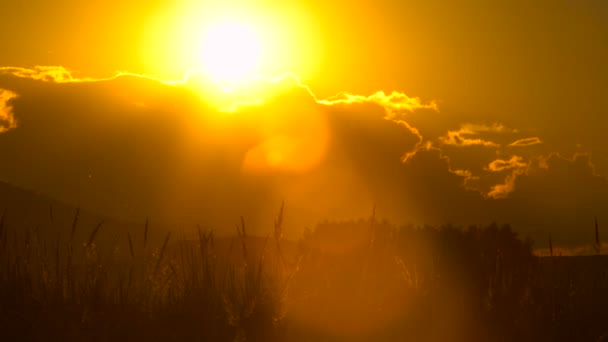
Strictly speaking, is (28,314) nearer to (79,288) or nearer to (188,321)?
(79,288)

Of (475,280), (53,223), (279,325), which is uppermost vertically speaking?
(53,223)

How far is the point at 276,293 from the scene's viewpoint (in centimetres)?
655

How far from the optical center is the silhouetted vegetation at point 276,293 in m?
5.93

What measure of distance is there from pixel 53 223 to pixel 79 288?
89 centimetres

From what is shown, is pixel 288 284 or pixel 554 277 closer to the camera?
pixel 288 284

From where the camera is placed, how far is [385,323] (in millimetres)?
6898

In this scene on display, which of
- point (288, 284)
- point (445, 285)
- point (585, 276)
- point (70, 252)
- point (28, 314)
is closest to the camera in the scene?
point (28, 314)

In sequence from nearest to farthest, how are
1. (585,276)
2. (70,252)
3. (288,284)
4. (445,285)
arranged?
(70,252) → (288,284) → (445,285) → (585,276)

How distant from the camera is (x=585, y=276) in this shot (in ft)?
26.7

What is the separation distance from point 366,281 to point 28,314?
11.2 feet

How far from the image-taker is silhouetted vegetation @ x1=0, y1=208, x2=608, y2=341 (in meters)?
5.93

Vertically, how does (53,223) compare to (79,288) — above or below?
above

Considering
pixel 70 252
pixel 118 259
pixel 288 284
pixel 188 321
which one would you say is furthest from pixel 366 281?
pixel 70 252

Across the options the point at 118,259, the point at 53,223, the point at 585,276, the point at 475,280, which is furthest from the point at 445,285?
the point at 53,223
